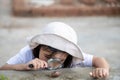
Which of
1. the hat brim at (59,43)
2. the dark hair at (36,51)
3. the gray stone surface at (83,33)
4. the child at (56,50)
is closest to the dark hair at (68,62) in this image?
the child at (56,50)

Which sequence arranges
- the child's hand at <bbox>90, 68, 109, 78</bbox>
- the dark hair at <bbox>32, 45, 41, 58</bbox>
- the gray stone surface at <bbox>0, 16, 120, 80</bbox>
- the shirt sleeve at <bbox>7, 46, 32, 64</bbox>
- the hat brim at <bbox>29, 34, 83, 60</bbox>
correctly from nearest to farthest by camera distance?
the child's hand at <bbox>90, 68, 109, 78</bbox> → the hat brim at <bbox>29, 34, 83, 60</bbox> → the dark hair at <bbox>32, 45, 41, 58</bbox> → the shirt sleeve at <bbox>7, 46, 32, 64</bbox> → the gray stone surface at <bbox>0, 16, 120, 80</bbox>

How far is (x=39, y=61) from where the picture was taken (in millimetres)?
2895

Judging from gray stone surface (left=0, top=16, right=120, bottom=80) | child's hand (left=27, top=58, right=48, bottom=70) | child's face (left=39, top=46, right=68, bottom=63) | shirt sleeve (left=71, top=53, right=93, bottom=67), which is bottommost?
gray stone surface (left=0, top=16, right=120, bottom=80)

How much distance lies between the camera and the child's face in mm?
3039

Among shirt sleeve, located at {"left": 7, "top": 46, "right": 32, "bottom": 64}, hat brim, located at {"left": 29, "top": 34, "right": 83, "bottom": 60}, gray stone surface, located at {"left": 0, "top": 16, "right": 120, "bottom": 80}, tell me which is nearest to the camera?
hat brim, located at {"left": 29, "top": 34, "right": 83, "bottom": 60}

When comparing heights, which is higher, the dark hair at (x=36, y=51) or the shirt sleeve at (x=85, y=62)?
the dark hair at (x=36, y=51)

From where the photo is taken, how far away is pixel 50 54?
3049 mm

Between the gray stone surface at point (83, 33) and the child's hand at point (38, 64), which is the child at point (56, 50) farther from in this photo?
the gray stone surface at point (83, 33)

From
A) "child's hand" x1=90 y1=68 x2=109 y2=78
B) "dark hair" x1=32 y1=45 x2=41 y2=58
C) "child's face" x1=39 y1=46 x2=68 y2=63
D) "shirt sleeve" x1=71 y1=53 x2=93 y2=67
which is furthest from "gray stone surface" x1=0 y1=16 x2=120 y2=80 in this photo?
"child's hand" x1=90 y1=68 x2=109 y2=78

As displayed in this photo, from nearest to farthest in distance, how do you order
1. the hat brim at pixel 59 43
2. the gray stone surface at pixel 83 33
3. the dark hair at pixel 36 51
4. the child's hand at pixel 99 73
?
the child's hand at pixel 99 73 → the hat brim at pixel 59 43 → the dark hair at pixel 36 51 → the gray stone surface at pixel 83 33

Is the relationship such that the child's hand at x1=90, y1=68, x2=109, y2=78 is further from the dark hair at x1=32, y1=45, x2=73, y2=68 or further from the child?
the dark hair at x1=32, y1=45, x2=73, y2=68

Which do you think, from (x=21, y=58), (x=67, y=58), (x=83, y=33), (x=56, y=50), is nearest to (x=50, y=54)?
(x=56, y=50)

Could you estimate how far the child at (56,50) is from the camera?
115 inches

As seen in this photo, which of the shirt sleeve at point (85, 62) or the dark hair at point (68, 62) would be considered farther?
the shirt sleeve at point (85, 62)
